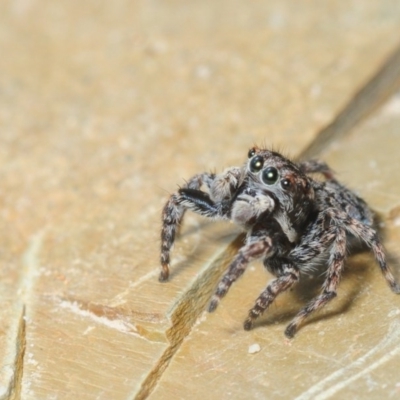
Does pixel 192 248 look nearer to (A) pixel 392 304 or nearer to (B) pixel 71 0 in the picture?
(A) pixel 392 304

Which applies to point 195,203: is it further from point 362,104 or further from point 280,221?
point 362,104

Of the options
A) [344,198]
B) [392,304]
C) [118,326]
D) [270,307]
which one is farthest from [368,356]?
[118,326]

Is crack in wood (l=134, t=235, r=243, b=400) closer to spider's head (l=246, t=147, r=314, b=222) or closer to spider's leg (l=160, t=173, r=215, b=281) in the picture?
spider's leg (l=160, t=173, r=215, b=281)

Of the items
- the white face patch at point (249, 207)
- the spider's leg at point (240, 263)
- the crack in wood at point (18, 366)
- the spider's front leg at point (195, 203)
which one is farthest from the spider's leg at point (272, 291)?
the crack in wood at point (18, 366)

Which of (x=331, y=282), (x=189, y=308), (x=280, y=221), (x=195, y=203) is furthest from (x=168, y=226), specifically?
(x=331, y=282)

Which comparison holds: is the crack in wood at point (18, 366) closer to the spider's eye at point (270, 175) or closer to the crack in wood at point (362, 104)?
the spider's eye at point (270, 175)

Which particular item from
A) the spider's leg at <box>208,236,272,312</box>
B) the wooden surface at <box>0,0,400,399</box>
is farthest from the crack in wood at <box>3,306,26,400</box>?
the spider's leg at <box>208,236,272,312</box>

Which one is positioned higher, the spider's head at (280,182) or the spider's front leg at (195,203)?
the spider's head at (280,182)

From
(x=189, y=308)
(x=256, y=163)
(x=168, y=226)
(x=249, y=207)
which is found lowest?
(x=189, y=308)

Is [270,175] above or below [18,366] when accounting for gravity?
above
